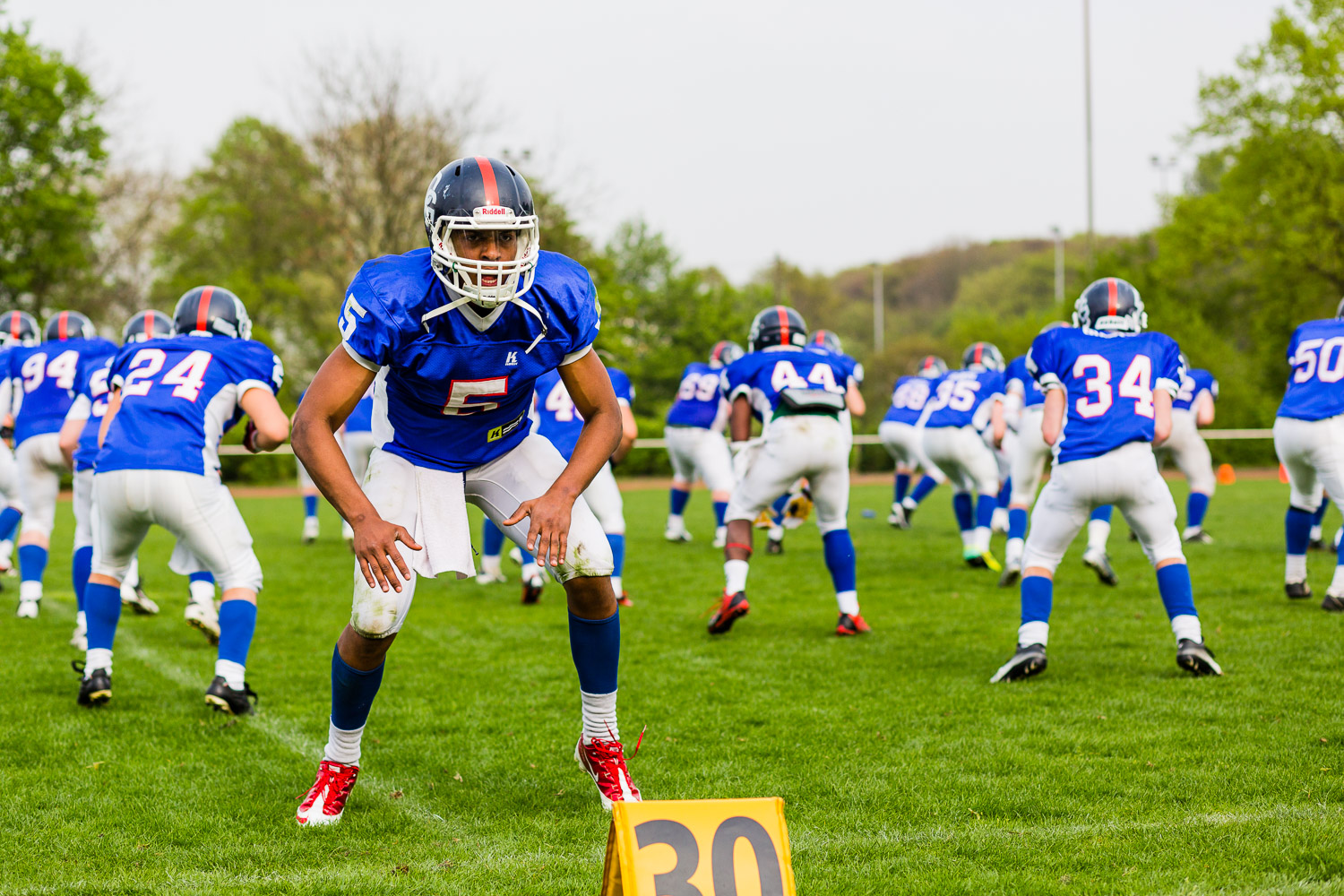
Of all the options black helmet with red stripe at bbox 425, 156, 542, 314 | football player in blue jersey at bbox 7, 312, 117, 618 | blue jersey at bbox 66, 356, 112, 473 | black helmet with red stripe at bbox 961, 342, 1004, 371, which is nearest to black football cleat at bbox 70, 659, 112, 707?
blue jersey at bbox 66, 356, 112, 473

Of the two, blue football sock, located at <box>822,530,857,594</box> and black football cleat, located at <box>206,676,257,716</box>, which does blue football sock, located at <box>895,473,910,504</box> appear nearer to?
blue football sock, located at <box>822,530,857,594</box>

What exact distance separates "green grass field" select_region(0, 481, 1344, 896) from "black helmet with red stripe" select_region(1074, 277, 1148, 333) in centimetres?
186

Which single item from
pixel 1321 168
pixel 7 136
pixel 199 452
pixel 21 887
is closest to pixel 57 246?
pixel 7 136

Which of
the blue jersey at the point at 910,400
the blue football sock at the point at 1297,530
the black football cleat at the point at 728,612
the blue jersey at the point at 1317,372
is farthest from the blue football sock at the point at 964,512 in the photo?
the black football cleat at the point at 728,612

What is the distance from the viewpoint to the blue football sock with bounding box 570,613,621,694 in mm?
3984

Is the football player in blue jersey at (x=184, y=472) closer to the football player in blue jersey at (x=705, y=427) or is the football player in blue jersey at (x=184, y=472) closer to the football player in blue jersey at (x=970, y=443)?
the football player in blue jersey at (x=705, y=427)

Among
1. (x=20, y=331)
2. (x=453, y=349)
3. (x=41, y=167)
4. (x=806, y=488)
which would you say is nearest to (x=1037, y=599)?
(x=806, y=488)

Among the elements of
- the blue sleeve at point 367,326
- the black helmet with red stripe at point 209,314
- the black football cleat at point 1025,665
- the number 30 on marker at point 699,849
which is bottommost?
the black football cleat at point 1025,665

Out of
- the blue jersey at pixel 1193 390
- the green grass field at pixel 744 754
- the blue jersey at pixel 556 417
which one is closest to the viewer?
the green grass field at pixel 744 754

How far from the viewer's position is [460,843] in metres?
3.64

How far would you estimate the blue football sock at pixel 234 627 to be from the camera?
5.37 meters

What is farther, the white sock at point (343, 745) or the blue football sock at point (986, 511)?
the blue football sock at point (986, 511)

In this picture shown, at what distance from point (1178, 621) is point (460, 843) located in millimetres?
4008

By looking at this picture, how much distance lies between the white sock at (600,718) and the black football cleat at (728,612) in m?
3.35
